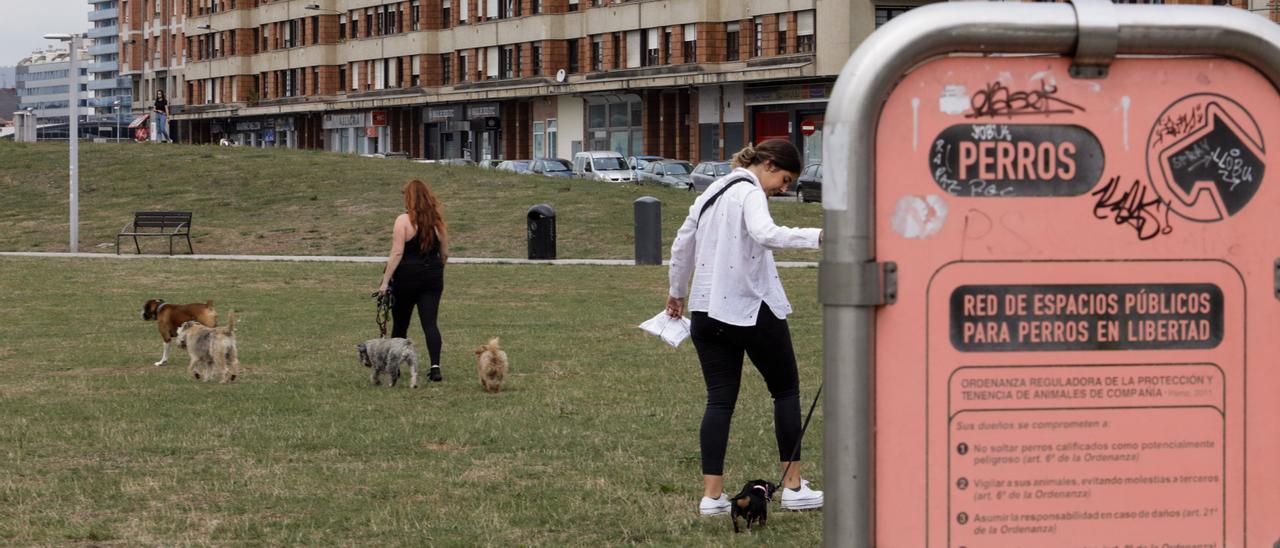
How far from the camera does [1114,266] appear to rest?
4129 millimetres

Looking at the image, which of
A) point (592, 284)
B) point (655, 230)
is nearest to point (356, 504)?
point (592, 284)

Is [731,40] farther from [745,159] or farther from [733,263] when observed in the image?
[733,263]

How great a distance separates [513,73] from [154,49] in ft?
143

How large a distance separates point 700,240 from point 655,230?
71.6 feet

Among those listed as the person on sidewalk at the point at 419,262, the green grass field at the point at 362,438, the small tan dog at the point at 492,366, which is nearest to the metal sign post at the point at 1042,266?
the green grass field at the point at 362,438

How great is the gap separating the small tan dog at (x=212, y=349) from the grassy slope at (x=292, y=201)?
62.7ft

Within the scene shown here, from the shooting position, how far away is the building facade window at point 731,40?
63.0 metres

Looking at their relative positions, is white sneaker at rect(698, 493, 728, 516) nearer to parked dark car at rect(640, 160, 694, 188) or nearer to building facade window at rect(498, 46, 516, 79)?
parked dark car at rect(640, 160, 694, 188)

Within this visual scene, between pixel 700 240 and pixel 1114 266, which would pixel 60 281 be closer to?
pixel 700 240

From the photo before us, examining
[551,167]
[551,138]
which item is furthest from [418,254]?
[551,138]

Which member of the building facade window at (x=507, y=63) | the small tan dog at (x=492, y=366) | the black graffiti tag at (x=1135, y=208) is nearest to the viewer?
the black graffiti tag at (x=1135, y=208)

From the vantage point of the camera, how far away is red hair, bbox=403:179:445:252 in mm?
12578

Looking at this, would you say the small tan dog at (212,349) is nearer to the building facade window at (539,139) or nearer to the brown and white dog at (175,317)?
the brown and white dog at (175,317)

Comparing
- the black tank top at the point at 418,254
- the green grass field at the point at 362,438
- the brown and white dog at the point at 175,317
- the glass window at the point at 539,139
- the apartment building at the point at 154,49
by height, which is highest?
the apartment building at the point at 154,49
